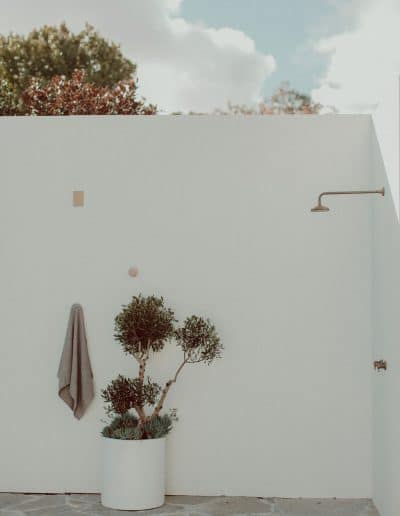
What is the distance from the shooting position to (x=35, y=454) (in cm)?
A: 654

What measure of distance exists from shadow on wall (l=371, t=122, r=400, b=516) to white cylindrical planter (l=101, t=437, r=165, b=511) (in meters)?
1.61

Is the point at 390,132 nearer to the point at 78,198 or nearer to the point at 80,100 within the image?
the point at 78,198

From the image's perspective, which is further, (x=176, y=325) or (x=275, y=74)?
(x=275, y=74)

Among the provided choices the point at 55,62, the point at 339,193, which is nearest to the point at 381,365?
the point at 339,193

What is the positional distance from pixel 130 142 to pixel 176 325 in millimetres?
1491

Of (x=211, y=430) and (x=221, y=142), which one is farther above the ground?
(x=221, y=142)

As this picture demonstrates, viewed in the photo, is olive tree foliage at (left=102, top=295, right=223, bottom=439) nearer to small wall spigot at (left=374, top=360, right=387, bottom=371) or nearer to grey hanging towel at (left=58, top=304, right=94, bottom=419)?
grey hanging towel at (left=58, top=304, right=94, bottom=419)

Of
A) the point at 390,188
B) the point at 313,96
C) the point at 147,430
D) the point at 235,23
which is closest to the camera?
the point at 390,188

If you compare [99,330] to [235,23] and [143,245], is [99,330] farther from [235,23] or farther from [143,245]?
[235,23]

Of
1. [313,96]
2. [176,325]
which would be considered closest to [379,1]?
[176,325]

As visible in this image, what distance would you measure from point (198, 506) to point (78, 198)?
2.54 meters

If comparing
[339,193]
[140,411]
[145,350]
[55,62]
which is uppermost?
[55,62]

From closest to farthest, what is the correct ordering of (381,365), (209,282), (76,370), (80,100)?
(381,365) → (76,370) → (209,282) → (80,100)

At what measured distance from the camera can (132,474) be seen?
5.97 meters
